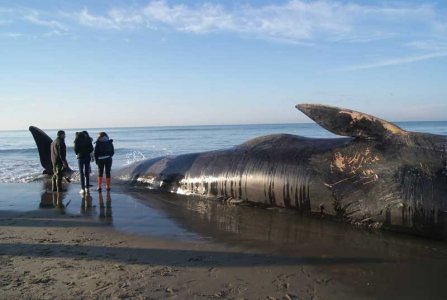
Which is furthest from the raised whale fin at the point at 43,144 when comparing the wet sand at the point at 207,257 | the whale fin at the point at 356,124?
the whale fin at the point at 356,124

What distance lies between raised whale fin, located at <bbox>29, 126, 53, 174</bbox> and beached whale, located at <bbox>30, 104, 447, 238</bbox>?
22.5 feet

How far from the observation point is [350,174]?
23.9ft

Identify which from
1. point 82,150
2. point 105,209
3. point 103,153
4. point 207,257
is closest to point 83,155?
point 82,150

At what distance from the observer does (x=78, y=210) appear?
8469 millimetres

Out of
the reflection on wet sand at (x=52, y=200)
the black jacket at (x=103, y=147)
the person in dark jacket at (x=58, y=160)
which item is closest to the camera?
the reflection on wet sand at (x=52, y=200)

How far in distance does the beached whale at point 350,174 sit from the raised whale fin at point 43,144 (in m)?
6.84

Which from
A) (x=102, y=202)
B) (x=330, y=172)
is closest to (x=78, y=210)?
(x=102, y=202)

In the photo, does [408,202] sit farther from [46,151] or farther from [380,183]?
[46,151]

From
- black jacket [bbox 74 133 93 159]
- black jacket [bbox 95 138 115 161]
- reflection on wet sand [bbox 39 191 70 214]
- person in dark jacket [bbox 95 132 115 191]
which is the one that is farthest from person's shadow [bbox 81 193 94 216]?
black jacket [bbox 95 138 115 161]

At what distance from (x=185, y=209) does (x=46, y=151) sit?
749 cm

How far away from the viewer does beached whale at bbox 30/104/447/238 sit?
21.2 feet

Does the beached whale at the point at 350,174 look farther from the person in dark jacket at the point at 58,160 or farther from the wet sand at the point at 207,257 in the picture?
the person in dark jacket at the point at 58,160

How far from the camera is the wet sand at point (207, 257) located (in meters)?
4.32

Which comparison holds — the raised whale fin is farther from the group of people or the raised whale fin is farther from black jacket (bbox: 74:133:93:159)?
black jacket (bbox: 74:133:93:159)
